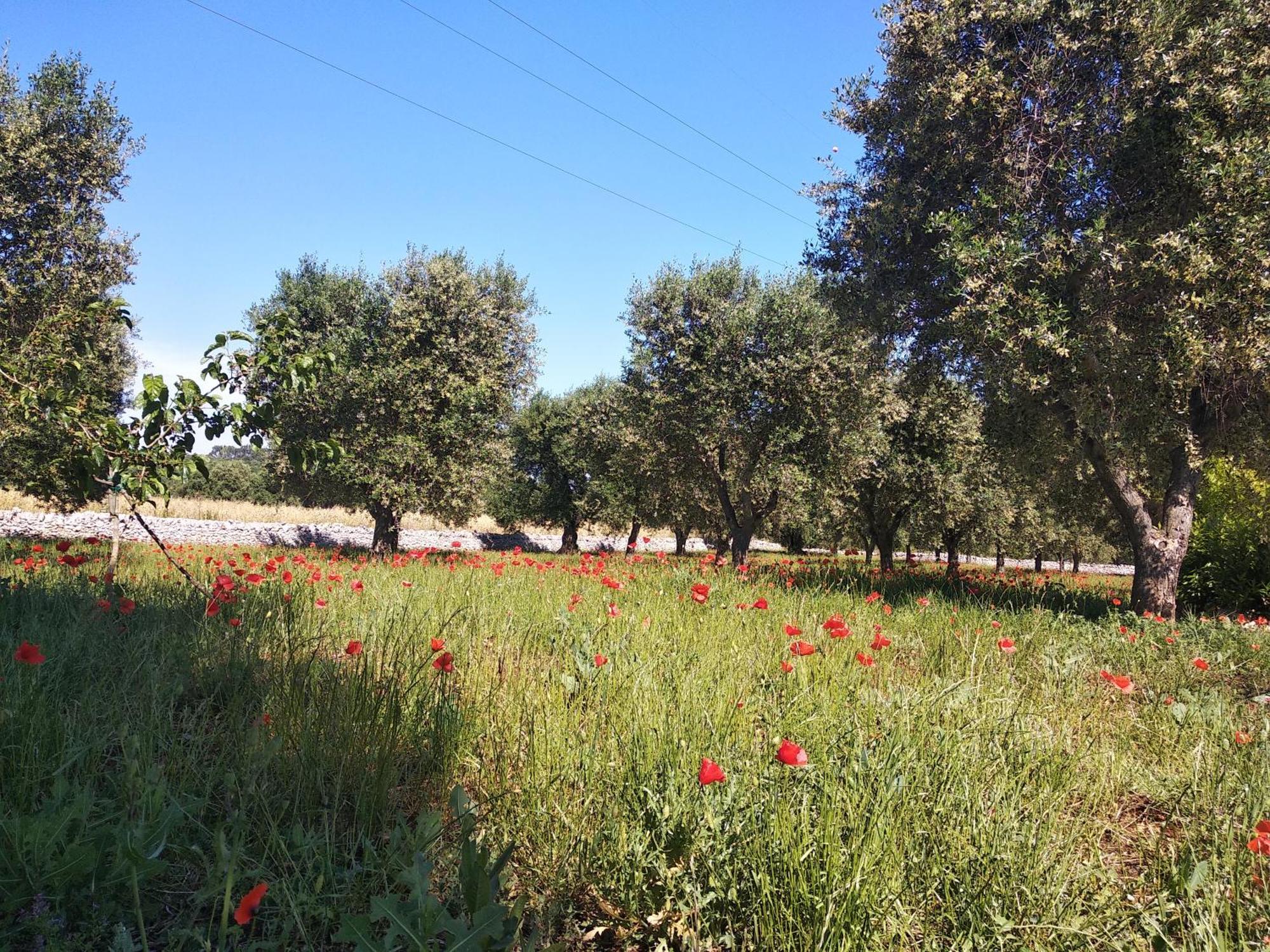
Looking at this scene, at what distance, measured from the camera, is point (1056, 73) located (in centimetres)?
806

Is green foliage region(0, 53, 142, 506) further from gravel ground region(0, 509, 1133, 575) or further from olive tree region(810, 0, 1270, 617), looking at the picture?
olive tree region(810, 0, 1270, 617)

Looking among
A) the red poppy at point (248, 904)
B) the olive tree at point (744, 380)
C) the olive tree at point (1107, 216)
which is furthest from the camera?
the olive tree at point (744, 380)

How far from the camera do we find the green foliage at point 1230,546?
1167 centimetres

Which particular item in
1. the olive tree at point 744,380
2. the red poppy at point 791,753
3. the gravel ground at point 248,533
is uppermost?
the olive tree at point 744,380

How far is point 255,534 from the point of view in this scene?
90.5 feet

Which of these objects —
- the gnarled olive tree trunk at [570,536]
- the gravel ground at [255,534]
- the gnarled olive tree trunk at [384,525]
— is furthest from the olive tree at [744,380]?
the gnarled olive tree trunk at [570,536]

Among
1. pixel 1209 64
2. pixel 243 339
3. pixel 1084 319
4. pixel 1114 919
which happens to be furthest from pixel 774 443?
pixel 1114 919

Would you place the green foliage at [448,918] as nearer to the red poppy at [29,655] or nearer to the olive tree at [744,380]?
the red poppy at [29,655]

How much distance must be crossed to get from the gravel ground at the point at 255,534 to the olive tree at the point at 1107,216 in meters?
11.4

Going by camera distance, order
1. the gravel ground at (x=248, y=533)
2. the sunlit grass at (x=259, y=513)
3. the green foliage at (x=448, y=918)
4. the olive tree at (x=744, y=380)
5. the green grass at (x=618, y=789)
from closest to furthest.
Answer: the green foliage at (x=448, y=918) < the green grass at (x=618, y=789) < the olive tree at (x=744, y=380) < the gravel ground at (x=248, y=533) < the sunlit grass at (x=259, y=513)

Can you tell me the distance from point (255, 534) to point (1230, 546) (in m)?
32.2

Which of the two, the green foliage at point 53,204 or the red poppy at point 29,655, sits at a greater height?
the green foliage at point 53,204

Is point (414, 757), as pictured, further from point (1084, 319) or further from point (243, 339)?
point (1084, 319)

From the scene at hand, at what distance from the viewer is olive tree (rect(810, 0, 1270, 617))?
7.26 meters
